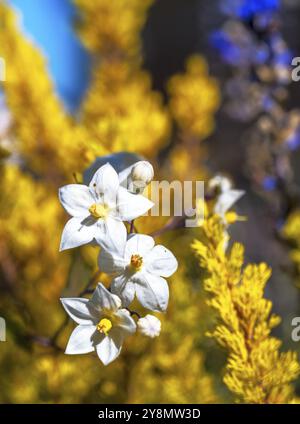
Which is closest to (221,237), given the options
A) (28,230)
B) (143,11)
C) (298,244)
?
(298,244)

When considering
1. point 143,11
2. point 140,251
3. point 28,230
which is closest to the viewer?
point 140,251

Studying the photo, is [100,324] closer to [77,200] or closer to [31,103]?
[77,200]

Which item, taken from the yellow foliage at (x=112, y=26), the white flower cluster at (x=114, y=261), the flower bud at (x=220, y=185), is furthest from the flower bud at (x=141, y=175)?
the yellow foliage at (x=112, y=26)

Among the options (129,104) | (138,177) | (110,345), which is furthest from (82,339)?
(129,104)

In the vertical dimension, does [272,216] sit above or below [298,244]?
above

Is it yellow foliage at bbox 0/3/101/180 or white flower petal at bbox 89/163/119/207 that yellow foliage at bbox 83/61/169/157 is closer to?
yellow foliage at bbox 0/3/101/180

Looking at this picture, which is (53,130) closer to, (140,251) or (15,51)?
(15,51)

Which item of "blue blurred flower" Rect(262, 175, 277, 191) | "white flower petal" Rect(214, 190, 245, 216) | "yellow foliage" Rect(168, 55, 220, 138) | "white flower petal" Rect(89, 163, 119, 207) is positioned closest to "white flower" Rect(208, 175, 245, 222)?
"white flower petal" Rect(214, 190, 245, 216)
